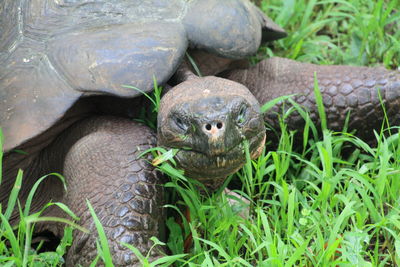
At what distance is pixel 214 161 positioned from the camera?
2.57 metres

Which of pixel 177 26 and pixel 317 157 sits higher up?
pixel 177 26

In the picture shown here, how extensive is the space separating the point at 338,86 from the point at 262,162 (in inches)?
31.0

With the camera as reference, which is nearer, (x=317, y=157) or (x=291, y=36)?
(x=317, y=157)

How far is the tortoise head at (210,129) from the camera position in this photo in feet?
8.27

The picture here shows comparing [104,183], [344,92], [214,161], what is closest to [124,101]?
[104,183]

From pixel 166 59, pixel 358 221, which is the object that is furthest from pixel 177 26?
pixel 358 221

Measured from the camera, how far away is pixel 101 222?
2.64 meters

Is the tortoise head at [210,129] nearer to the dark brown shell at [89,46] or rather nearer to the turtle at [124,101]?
the turtle at [124,101]

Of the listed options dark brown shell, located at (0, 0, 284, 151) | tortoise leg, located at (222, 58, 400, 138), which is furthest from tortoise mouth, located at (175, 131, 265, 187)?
tortoise leg, located at (222, 58, 400, 138)

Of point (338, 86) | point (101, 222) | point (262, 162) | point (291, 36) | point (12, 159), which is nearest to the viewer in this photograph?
point (101, 222)

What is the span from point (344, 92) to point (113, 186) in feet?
4.41

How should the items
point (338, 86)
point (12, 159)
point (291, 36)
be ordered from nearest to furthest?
point (12, 159), point (338, 86), point (291, 36)

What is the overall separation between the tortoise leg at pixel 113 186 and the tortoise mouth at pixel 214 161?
0.20 meters

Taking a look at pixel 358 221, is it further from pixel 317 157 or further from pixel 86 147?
pixel 86 147
